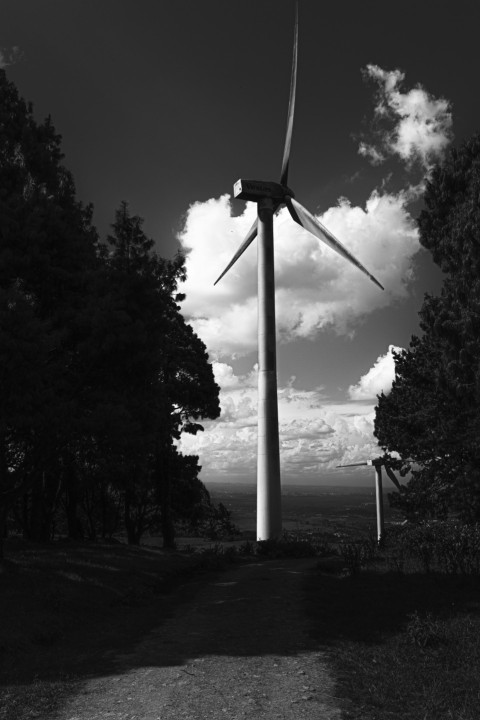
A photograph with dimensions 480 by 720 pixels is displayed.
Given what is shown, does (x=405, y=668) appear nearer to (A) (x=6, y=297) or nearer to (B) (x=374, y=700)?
(B) (x=374, y=700)

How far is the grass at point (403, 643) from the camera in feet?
27.4

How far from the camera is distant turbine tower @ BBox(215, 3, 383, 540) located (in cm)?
3459

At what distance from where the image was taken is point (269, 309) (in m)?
36.5

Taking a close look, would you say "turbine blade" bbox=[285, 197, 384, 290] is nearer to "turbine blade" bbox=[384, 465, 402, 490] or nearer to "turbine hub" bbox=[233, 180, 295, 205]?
"turbine hub" bbox=[233, 180, 295, 205]

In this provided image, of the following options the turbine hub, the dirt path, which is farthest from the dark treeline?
the turbine hub

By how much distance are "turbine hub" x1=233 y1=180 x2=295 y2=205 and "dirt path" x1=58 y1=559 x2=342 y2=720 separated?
31658 mm

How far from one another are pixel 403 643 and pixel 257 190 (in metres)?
34.7

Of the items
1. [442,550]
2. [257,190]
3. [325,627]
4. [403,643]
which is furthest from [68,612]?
[257,190]

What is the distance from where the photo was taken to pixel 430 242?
97.9ft

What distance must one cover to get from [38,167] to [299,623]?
60.6 ft

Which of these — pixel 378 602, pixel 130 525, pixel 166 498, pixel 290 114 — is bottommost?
pixel 378 602

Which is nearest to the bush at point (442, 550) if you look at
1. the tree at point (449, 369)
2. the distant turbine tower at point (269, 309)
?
the tree at point (449, 369)

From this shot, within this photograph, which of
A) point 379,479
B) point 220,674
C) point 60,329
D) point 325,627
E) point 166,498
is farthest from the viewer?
point 379,479

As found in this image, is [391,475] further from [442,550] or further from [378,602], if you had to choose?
[378,602]
